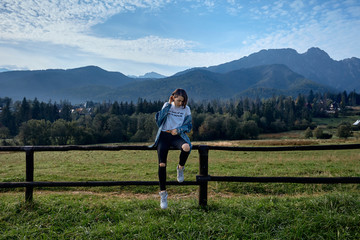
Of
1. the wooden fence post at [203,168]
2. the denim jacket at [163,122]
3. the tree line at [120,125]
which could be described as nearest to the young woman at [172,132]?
the denim jacket at [163,122]

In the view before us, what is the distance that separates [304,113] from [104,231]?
409 ft

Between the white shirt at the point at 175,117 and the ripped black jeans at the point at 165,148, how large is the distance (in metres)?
0.18

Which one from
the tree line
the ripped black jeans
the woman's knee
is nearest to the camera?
the woman's knee

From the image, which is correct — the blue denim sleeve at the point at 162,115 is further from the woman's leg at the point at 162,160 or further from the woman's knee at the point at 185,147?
the woman's knee at the point at 185,147

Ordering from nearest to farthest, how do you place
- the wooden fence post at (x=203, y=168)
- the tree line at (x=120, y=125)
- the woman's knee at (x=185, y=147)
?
the woman's knee at (x=185, y=147) → the wooden fence post at (x=203, y=168) → the tree line at (x=120, y=125)

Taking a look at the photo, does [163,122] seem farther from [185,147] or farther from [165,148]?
[185,147]

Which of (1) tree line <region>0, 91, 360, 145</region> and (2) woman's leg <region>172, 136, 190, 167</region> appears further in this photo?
(1) tree line <region>0, 91, 360, 145</region>

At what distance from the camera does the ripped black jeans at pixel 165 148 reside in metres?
4.67

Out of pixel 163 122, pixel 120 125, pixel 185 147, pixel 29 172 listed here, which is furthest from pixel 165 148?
pixel 120 125

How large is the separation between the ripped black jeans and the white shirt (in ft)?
0.59

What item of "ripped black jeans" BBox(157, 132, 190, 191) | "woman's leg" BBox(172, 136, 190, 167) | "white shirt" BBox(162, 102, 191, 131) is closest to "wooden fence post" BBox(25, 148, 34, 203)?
"ripped black jeans" BBox(157, 132, 190, 191)

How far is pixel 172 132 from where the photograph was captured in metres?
4.73

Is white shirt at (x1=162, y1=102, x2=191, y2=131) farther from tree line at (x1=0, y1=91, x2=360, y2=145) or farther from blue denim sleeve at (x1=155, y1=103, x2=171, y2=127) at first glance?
tree line at (x1=0, y1=91, x2=360, y2=145)

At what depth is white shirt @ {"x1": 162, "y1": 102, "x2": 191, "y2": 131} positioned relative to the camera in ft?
16.0
